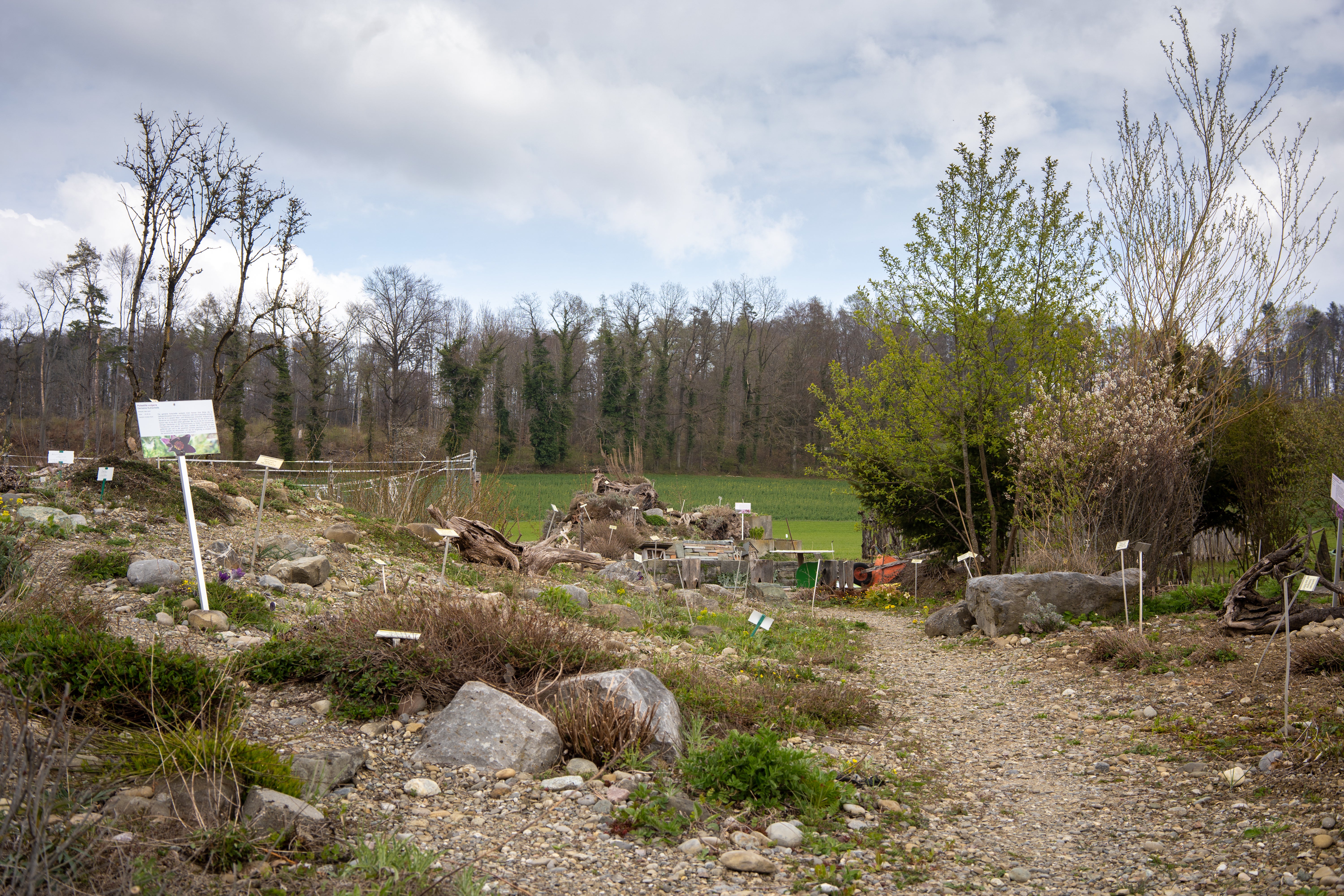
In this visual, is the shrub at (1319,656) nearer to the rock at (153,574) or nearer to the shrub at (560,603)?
the shrub at (560,603)

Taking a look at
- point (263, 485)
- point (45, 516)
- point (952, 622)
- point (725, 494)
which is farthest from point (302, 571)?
point (725, 494)

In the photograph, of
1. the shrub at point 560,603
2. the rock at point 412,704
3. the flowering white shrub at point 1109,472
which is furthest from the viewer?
the flowering white shrub at point 1109,472

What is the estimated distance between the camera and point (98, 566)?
607cm

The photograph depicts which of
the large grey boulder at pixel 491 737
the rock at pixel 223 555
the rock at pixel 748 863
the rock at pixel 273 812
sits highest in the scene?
the rock at pixel 223 555

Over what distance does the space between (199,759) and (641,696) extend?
2113mm

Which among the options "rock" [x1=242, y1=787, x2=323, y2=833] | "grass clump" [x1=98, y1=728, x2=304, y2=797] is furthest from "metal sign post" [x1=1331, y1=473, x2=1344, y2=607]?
"grass clump" [x1=98, y1=728, x2=304, y2=797]

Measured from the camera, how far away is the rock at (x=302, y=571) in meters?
7.03

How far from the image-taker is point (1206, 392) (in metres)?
12.1

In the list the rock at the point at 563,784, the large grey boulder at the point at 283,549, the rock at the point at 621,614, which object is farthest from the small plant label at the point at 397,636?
the large grey boulder at the point at 283,549

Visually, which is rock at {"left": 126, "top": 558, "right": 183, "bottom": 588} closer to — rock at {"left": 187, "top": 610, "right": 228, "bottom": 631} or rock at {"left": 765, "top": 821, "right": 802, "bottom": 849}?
rock at {"left": 187, "top": 610, "right": 228, "bottom": 631}

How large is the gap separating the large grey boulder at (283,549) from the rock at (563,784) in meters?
4.71

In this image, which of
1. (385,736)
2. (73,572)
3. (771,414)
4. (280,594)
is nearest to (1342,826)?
(385,736)

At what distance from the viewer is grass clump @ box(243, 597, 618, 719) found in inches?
177

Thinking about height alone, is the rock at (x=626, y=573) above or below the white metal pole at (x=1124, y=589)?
below
